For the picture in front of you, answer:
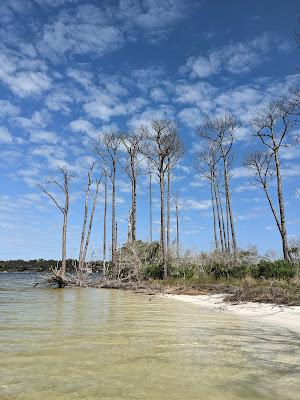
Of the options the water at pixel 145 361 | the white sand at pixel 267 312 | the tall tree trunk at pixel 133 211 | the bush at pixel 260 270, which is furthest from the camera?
the tall tree trunk at pixel 133 211

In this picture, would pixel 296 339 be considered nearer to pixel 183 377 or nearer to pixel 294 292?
pixel 183 377

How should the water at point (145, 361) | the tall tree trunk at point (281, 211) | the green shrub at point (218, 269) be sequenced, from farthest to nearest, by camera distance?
1. the tall tree trunk at point (281, 211)
2. the green shrub at point (218, 269)
3. the water at point (145, 361)

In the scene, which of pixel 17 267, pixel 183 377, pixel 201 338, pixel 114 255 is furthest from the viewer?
pixel 17 267

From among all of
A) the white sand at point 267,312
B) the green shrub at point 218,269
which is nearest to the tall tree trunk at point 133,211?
the green shrub at point 218,269

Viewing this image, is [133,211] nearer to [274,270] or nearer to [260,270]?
[260,270]

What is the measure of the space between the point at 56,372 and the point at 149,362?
1.19 m

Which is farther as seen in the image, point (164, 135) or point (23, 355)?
point (164, 135)

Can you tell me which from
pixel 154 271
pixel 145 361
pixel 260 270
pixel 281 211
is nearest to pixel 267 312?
pixel 145 361

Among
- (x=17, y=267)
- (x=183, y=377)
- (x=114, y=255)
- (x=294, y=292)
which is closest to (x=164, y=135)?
(x=114, y=255)

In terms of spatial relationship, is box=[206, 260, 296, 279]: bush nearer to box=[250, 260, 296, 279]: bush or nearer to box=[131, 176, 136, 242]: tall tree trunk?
box=[250, 260, 296, 279]: bush

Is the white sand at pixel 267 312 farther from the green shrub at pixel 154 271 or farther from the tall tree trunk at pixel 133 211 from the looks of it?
the tall tree trunk at pixel 133 211

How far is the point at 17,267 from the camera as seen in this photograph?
382 feet

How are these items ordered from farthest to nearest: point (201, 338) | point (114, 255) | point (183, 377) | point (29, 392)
Answer: point (114, 255) < point (201, 338) < point (183, 377) < point (29, 392)

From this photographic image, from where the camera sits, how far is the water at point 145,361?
3.75m
